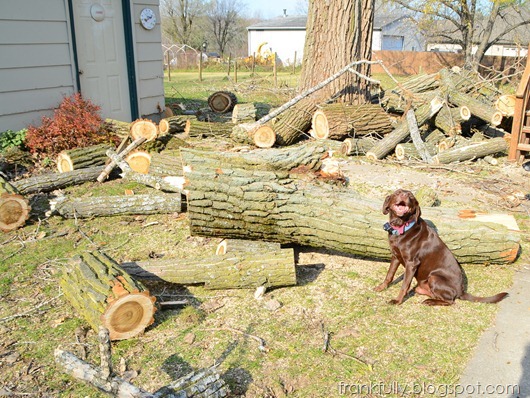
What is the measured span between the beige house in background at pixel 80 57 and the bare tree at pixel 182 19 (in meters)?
39.7

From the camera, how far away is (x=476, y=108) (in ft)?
31.8

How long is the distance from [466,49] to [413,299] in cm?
2325

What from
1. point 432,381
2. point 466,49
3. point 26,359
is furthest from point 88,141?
point 466,49

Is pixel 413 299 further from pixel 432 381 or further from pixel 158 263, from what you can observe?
pixel 158 263

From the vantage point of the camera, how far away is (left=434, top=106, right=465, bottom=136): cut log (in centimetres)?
948

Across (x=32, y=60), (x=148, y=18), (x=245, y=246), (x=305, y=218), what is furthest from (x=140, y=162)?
(x=148, y=18)

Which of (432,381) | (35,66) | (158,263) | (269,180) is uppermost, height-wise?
(35,66)

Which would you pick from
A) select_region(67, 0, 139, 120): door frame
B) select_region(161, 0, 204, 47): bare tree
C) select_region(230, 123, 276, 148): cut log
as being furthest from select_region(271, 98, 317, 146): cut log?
select_region(161, 0, 204, 47): bare tree

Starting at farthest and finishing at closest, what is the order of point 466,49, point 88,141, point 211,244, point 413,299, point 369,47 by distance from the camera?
point 466,49 < point 369,47 < point 88,141 < point 211,244 < point 413,299

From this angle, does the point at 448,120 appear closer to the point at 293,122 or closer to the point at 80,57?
the point at 293,122

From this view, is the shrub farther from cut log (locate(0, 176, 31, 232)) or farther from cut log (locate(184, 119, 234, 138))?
cut log (locate(0, 176, 31, 232))

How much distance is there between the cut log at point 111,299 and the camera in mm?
3590

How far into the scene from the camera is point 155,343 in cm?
366

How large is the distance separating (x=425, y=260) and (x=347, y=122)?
5743 mm
